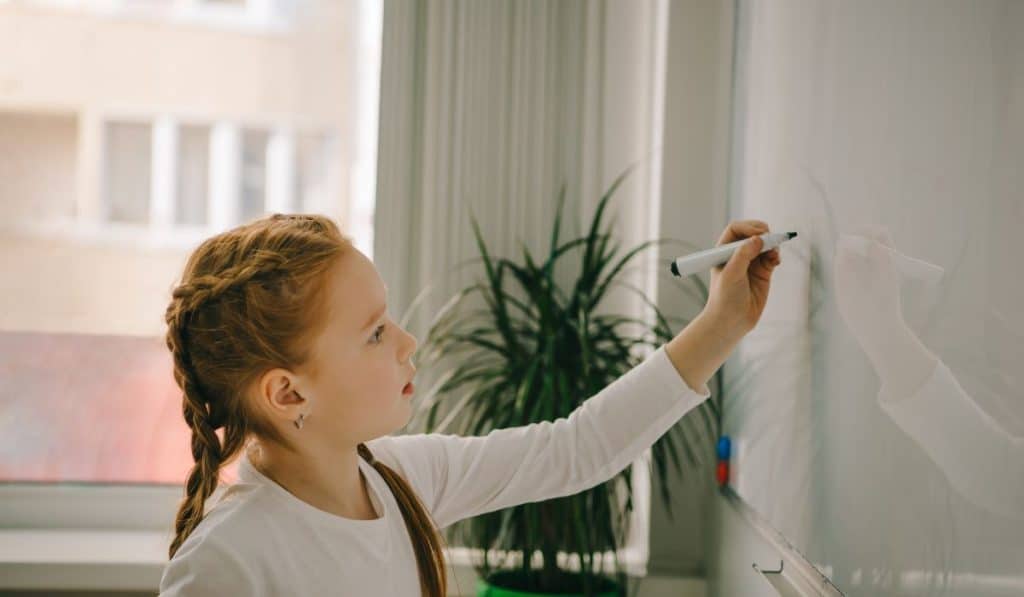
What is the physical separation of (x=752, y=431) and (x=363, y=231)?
1288mm

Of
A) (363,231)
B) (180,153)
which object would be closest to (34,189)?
(180,153)

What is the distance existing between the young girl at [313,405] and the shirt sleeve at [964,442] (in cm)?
31

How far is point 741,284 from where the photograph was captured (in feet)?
4.28

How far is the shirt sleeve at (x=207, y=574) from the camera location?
3.50 feet

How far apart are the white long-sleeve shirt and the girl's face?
10 cm

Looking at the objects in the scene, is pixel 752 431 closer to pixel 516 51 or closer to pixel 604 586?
pixel 604 586

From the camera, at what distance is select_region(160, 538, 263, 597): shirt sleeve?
107 centimetres

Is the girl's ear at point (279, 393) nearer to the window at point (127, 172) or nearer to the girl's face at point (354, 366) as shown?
the girl's face at point (354, 366)

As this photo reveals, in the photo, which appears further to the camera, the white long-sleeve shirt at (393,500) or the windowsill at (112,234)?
the windowsill at (112,234)

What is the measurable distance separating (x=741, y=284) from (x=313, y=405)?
1.78ft

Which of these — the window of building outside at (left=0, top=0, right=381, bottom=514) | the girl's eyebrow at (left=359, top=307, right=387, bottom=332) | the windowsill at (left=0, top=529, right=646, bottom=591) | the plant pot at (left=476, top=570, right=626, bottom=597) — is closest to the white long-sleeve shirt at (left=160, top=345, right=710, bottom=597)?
the girl's eyebrow at (left=359, top=307, right=387, bottom=332)

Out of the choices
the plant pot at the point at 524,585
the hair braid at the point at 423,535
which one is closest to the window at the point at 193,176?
the plant pot at the point at 524,585

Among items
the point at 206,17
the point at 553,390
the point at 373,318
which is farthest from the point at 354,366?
the point at 206,17

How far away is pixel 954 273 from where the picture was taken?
96 cm
